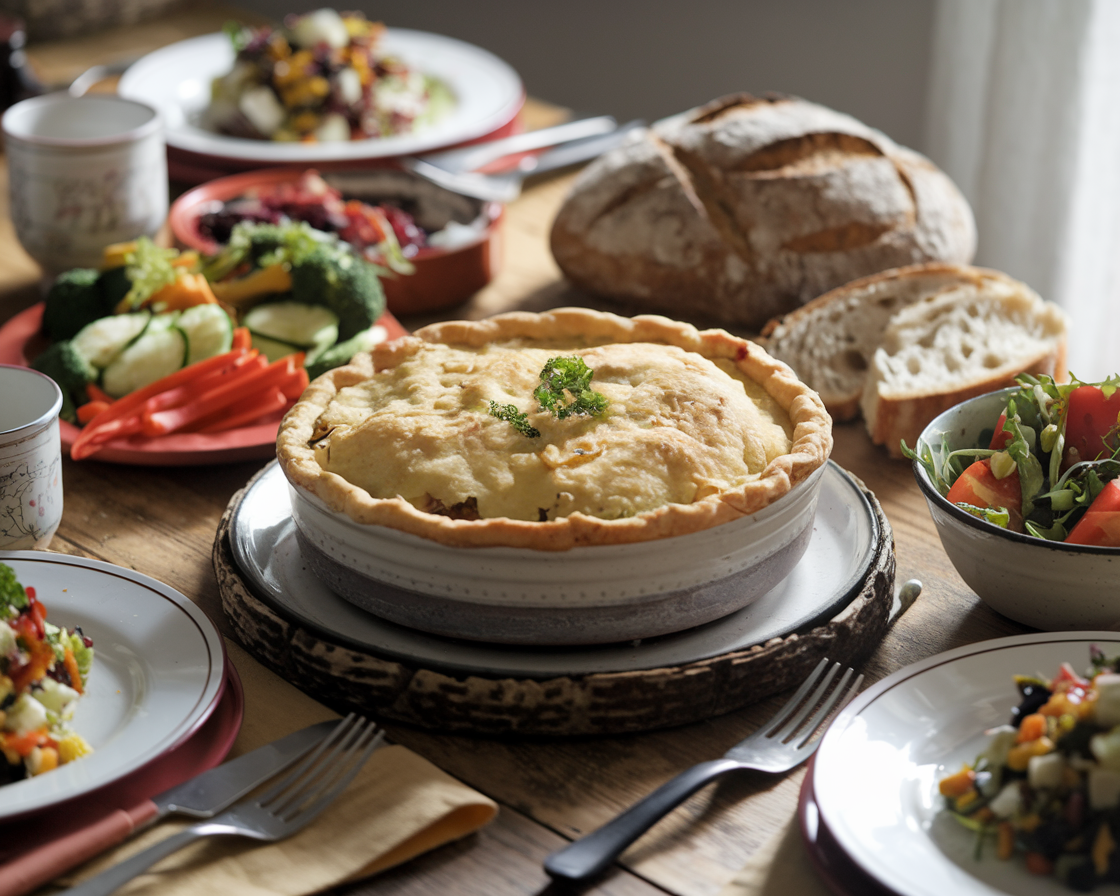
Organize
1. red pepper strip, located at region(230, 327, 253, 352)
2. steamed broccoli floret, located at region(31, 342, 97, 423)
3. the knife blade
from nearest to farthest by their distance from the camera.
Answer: the knife blade → steamed broccoli floret, located at region(31, 342, 97, 423) → red pepper strip, located at region(230, 327, 253, 352)

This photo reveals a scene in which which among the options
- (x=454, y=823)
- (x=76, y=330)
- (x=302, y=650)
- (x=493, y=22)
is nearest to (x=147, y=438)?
(x=76, y=330)

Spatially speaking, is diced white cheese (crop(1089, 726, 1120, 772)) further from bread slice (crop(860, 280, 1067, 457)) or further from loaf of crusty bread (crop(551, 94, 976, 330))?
loaf of crusty bread (crop(551, 94, 976, 330))

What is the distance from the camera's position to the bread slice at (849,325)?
288 centimetres

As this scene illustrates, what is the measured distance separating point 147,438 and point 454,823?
54.7 inches

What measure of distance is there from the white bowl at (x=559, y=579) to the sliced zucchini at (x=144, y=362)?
3.37 feet

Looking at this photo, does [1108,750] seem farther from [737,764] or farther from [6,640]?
[6,640]

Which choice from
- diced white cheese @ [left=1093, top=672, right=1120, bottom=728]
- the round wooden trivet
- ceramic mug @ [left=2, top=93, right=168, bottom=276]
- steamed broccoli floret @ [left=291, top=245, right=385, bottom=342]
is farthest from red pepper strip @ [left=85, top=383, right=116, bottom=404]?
diced white cheese @ [left=1093, top=672, right=1120, bottom=728]

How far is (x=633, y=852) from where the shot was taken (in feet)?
5.05

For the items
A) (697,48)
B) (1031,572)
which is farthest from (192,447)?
(697,48)

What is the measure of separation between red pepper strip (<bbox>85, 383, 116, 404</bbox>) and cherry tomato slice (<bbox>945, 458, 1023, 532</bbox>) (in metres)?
1.89

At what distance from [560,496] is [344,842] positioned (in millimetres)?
597

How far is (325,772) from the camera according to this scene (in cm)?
163

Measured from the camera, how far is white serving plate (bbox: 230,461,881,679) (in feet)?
5.77

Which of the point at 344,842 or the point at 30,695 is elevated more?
the point at 30,695
